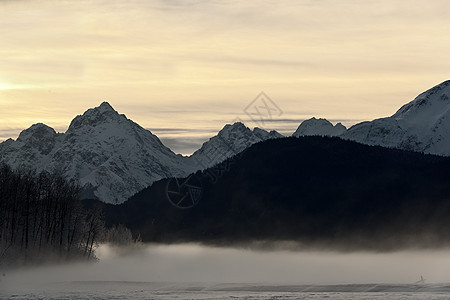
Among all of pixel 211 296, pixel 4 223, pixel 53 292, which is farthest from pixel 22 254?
pixel 211 296

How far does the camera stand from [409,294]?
399 feet

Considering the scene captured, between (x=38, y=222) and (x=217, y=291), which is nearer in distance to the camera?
(x=217, y=291)

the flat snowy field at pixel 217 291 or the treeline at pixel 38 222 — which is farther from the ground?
the treeline at pixel 38 222

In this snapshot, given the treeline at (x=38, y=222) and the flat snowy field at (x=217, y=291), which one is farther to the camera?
the treeline at (x=38, y=222)

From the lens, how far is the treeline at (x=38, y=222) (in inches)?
6526

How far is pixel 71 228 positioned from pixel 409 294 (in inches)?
3733

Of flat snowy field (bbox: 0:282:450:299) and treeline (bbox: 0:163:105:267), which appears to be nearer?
flat snowy field (bbox: 0:282:450:299)

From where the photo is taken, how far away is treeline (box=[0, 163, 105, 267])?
166 meters

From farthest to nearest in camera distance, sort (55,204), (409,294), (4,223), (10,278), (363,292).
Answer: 1. (55,204)
2. (4,223)
3. (10,278)
4. (363,292)
5. (409,294)

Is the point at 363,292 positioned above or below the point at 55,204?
below

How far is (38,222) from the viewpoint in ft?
607

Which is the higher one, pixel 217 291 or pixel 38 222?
pixel 38 222

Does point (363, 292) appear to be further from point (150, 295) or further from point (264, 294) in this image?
point (150, 295)

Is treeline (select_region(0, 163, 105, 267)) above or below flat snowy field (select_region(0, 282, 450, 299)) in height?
above
